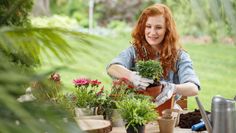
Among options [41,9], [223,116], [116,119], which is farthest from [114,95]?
[41,9]

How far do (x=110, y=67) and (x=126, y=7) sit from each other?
230 inches

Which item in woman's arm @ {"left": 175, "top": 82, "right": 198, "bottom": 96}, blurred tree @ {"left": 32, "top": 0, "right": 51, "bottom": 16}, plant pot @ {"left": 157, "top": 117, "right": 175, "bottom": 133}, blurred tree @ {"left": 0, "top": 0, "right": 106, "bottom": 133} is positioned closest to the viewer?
blurred tree @ {"left": 0, "top": 0, "right": 106, "bottom": 133}

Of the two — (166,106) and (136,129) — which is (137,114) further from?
(166,106)

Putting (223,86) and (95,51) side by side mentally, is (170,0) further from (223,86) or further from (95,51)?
(223,86)

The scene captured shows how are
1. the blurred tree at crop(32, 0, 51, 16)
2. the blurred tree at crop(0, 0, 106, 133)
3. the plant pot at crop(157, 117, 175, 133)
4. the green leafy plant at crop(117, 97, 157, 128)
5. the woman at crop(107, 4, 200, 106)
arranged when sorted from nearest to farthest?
the blurred tree at crop(0, 0, 106, 133)
the green leafy plant at crop(117, 97, 157, 128)
the plant pot at crop(157, 117, 175, 133)
the woman at crop(107, 4, 200, 106)
the blurred tree at crop(32, 0, 51, 16)

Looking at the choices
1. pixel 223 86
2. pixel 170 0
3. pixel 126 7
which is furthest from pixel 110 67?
pixel 126 7

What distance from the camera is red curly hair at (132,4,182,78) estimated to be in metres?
2.63

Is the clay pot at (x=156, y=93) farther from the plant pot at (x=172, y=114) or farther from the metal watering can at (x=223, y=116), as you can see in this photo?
the metal watering can at (x=223, y=116)

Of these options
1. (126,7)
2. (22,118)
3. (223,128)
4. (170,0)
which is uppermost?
(126,7)

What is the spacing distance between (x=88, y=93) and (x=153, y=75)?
264mm

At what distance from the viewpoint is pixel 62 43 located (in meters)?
0.61

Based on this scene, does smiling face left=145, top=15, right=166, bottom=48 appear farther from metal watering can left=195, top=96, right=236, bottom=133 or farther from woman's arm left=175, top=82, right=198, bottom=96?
metal watering can left=195, top=96, right=236, bottom=133

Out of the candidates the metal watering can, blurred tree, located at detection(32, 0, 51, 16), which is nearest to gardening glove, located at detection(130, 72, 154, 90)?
the metal watering can

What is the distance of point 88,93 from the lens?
2.10m
